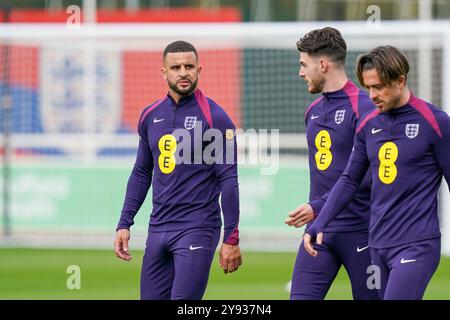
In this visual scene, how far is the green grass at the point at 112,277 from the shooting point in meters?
12.2

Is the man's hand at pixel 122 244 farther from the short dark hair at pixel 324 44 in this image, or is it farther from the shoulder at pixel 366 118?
the shoulder at pixel 366 118

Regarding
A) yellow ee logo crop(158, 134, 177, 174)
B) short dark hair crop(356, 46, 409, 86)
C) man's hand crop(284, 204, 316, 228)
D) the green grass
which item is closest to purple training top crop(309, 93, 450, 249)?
short dark hair crop(356, 46, 409, 86)

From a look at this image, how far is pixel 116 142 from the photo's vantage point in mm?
18062

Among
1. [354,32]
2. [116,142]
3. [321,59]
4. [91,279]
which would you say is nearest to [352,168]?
[321,59]

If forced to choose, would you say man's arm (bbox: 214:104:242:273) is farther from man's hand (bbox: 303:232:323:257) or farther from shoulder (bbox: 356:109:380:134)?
shoulder (bbox: 356:109:380:134)

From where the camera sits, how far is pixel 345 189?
687 cm

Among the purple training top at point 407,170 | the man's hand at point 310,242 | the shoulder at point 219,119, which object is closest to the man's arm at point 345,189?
the man's hand at point 310,242

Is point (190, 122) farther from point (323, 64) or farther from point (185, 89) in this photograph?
point (323, 64)

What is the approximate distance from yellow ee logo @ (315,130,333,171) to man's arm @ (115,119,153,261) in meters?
1.18

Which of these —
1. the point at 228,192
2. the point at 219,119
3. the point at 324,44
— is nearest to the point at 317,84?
the point at 324,44

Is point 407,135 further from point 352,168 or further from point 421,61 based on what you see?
point 421,61

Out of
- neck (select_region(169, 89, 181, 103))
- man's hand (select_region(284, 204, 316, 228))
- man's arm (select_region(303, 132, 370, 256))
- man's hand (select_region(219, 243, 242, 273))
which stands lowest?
man's hand (select_region(219, 243, 242, 273))

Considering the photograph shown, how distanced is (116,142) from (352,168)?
37.7 feet

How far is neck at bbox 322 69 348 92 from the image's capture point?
298 inches
